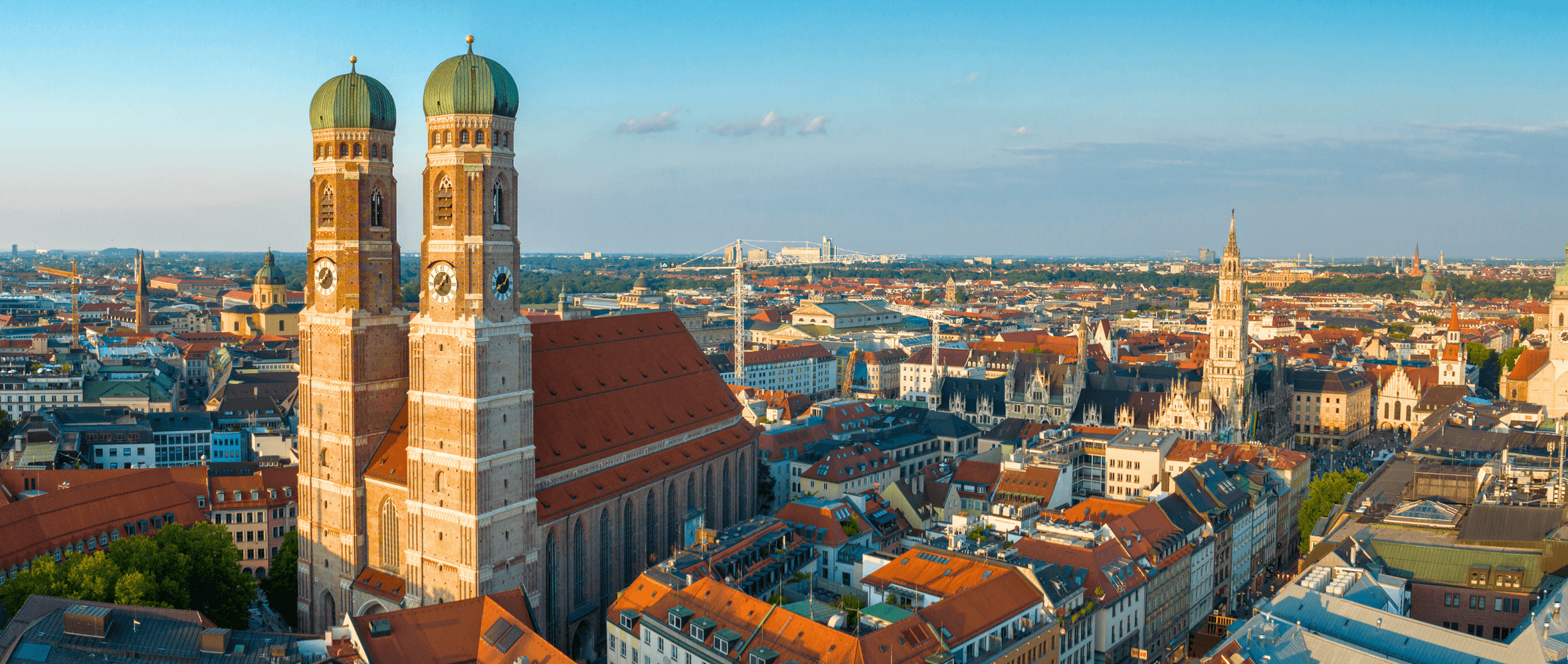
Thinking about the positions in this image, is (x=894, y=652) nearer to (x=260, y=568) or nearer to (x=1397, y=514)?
(x=1397, y=514)

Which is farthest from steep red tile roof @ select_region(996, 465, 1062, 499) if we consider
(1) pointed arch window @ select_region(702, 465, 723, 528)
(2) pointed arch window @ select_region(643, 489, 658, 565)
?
(2) pointed arch window @ select_region(643, 489, 658, 565)

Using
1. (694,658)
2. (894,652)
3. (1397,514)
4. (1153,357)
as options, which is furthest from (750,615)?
(1153,357)

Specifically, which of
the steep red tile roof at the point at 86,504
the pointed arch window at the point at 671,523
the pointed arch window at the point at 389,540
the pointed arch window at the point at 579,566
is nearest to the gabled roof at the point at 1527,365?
the pointed arch window at the point at 671,523

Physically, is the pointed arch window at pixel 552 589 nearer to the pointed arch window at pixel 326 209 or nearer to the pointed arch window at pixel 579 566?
the pointed arch window at pixel 579 566

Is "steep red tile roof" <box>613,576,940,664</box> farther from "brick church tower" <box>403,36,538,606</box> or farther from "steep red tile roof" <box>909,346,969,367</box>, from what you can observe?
"steep red tile roof" <box>909,346,969,367</box>

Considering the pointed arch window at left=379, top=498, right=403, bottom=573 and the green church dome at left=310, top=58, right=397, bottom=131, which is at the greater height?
the green church dome at left=310, top=58, right=397, bottom=131

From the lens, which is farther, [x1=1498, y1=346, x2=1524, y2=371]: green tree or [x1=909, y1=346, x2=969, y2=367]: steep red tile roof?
[x1=1498, y1=346, x2=1524, y2=371]: green tree

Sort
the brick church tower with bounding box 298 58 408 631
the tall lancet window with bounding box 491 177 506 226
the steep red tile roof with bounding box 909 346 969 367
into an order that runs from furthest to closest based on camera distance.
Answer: the steep red tile roof with bounding box 909 346 969 367, the brick church tower with bounding box 298 58 408 631, the tall lancet window with bounding box 491 177 506 226
